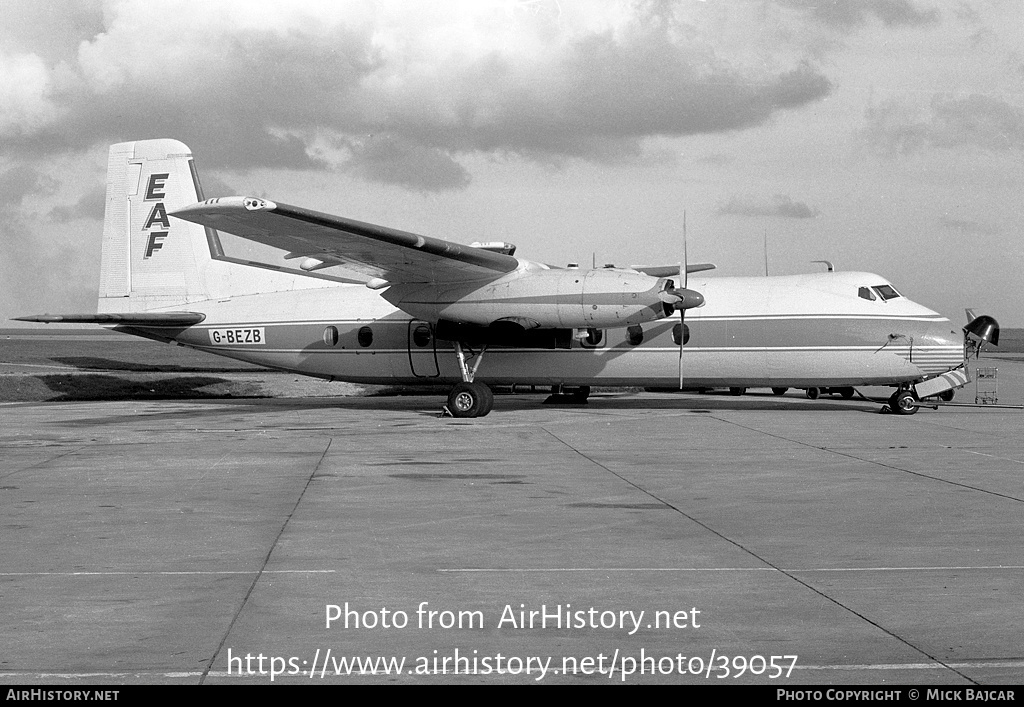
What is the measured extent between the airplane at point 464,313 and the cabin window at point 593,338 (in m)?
0.03

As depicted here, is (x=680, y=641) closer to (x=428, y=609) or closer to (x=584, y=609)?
(x=584, y=609)

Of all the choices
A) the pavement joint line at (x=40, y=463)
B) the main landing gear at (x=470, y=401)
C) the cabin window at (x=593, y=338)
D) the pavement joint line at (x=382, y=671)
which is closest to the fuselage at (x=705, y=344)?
the cabin window at (x=593, y=338)

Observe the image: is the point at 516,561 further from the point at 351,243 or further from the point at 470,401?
the point at 470,401

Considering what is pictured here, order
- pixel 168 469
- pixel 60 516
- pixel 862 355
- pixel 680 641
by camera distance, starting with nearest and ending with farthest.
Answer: pixel 680 641
pixel 60 516
pixel 168 469
pixel 862 355

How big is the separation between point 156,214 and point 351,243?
8411 mm

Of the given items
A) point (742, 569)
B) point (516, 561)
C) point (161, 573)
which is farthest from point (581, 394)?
point (161, 573)

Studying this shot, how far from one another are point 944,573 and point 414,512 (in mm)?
5101

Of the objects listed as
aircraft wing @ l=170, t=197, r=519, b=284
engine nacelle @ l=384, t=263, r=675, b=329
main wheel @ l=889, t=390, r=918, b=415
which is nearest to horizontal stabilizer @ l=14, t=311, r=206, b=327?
aircraft wing @ l=170, t=197, r=519, b=284

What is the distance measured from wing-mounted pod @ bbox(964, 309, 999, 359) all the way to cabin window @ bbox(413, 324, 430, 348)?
39.9 ft

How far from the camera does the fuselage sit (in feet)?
70.9

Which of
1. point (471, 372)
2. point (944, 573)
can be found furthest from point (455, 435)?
point (944, 573)

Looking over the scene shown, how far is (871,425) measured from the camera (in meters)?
19.5

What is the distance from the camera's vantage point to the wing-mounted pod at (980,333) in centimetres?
2252

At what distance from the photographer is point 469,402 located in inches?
874
